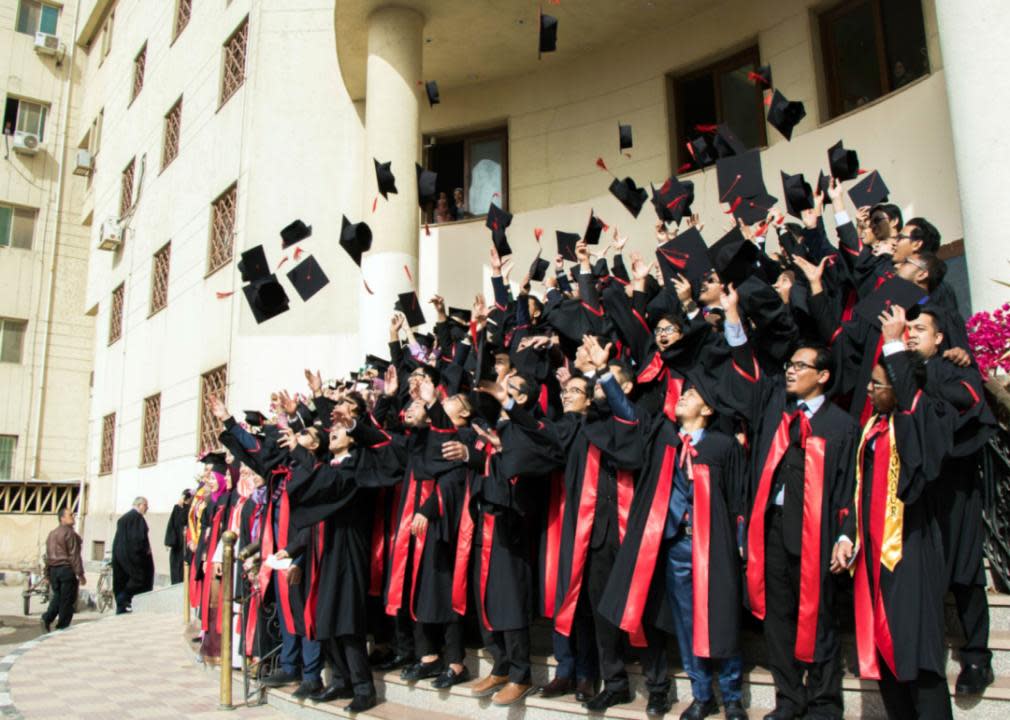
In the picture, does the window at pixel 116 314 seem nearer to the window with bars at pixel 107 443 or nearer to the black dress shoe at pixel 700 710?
the window with bars at pixel 107 443

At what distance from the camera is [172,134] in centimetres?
1936

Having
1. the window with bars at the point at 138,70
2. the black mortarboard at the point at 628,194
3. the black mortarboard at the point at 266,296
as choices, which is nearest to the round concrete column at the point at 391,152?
the black mortarboard at the point at 266,296

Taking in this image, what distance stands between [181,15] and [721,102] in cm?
1423

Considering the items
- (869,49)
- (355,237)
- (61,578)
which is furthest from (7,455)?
(869,49)

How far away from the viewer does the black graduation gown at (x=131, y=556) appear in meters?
13.2

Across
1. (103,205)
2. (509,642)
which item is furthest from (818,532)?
(103,205)

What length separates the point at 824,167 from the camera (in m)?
9.53

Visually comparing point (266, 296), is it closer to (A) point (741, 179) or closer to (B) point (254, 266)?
(B) point (254, 266)

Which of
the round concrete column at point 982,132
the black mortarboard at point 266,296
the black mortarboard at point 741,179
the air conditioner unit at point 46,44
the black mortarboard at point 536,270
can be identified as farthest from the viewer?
the air conditioner unit at point 46,44

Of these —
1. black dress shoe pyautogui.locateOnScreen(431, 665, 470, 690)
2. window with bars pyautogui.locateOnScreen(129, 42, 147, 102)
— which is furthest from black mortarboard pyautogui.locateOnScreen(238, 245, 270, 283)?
window with bars pyautogui.locateOnScreen(129, 42, 147, 102)

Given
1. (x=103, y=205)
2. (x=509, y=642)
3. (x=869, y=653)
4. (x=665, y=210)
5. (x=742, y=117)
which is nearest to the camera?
(x=869, y=653)

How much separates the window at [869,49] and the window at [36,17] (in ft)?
90.0

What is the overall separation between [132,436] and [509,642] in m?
16.5

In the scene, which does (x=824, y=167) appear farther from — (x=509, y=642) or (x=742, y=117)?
(x=509, y=642)
